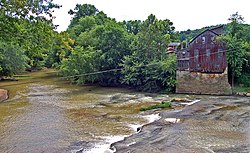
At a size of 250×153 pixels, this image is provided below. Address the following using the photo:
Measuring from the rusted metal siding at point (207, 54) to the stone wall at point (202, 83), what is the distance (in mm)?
557

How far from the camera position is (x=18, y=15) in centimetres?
759

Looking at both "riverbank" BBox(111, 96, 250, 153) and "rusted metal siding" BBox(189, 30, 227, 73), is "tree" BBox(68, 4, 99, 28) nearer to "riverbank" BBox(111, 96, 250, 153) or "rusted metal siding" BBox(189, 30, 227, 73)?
"rusted metal siding" BBox(189, 30, 227, 73)

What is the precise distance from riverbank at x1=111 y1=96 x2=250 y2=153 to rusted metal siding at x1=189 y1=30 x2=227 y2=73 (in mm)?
7177

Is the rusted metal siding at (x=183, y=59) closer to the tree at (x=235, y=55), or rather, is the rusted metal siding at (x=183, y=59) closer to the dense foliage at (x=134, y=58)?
the dense foliage at (x=134, y=58)

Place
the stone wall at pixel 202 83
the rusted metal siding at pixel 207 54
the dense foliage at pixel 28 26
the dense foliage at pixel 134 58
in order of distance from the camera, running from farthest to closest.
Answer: the dense foliage at pixel 134 58
the rusted metal siding at pixel 207 54
the stone wall at pixel 202 83
the dense foliage at pixel 28 26

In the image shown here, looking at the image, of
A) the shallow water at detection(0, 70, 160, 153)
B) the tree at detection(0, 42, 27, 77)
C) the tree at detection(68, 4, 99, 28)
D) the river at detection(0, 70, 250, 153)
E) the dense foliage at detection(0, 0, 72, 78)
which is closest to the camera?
the dense foliage at detection(0, 0, 72, 78)

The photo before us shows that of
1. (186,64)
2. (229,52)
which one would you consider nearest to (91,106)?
(186,64)

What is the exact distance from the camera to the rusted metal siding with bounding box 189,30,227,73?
2656 centimetres

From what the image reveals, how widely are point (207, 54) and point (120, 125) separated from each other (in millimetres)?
14676

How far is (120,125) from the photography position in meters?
16.0

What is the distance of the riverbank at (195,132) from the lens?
11.8 m

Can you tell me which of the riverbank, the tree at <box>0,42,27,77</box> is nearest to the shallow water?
the riverbank

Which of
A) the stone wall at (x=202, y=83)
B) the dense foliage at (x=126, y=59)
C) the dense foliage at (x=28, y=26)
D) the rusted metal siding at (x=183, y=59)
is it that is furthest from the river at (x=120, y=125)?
the dense foliage at (x=28, y=26)

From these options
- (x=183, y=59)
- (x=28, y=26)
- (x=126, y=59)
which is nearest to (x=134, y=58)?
(x=126, y=59)
